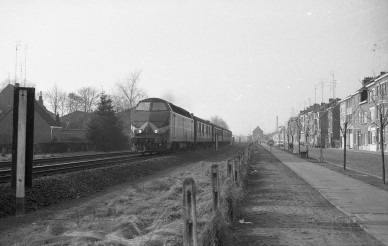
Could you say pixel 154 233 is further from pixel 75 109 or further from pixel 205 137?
pixel 75 109

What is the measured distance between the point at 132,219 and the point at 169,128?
2039cm

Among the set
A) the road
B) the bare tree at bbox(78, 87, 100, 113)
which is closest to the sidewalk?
the road

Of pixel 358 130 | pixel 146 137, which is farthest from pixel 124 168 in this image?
pixel 358 130

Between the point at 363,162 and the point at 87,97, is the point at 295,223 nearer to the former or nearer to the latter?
the point at 363,162

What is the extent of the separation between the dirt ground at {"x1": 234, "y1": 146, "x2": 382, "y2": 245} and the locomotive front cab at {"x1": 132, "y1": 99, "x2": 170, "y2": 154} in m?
16.3

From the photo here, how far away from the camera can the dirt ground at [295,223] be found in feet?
20.6

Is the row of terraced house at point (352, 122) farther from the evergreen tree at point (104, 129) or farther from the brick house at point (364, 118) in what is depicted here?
the evergreen tree at point (104, 129)

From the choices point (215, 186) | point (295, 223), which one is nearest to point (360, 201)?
point (295, 223)

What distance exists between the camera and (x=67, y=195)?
1198 centimetres

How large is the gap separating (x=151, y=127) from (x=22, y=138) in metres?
19.0

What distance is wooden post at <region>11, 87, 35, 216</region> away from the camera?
855 cm

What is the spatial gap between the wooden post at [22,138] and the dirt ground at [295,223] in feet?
15.2

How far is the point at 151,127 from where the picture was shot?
27.5 metres

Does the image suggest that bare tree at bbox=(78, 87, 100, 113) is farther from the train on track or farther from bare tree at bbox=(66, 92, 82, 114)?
the train on track
